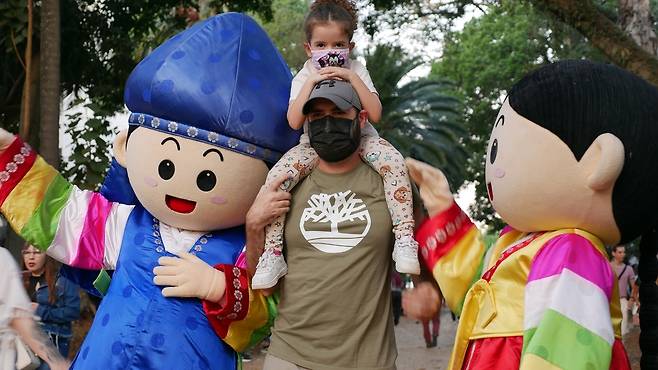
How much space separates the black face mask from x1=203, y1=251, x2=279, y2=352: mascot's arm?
0.68 metres

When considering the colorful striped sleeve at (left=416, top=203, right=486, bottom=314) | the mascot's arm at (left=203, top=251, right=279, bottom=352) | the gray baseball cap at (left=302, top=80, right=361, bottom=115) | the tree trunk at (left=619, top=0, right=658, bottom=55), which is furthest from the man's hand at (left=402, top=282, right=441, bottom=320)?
the tree trunk at (left=619, top=0, right=658, bottom=55)

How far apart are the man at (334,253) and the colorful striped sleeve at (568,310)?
2.64 feet

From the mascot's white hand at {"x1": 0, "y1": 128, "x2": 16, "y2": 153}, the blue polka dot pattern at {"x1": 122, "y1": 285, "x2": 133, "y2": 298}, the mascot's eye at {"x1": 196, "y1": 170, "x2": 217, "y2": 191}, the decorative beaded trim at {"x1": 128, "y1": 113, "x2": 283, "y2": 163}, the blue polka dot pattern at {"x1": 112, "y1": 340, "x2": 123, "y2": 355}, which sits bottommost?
the blue polka dot pattern at {"x1": 112, "y1": 340, "x2": 123, "y2": 355}

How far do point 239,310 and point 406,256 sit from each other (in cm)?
84

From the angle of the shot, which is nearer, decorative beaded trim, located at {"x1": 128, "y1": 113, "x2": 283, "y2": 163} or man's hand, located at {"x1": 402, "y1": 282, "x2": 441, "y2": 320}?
man's hand, located at {"x1": 402, "y1": 282, "x2": 441, "y2": 320}

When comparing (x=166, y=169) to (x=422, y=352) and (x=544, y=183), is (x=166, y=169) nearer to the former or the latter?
(x=544, y=183)

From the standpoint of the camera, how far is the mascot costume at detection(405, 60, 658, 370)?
292 centimetres

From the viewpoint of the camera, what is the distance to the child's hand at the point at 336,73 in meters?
3.76

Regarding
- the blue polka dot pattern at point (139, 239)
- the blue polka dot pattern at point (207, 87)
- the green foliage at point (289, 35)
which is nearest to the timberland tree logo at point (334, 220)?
the blue polka dot pattern at point (207, 87)

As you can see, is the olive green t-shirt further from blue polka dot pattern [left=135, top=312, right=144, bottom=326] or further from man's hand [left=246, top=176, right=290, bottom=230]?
blue polka dot pattern [left=135, top=312, right=144, bottom=326]

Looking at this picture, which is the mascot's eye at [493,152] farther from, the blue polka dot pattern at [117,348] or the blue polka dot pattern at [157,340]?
the blue polka dot pattern at [117,348]

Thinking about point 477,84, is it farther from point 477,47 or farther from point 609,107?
point 609,107

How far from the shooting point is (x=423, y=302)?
11.9 feet

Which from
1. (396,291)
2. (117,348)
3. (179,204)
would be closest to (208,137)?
(179,204)
